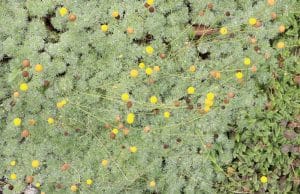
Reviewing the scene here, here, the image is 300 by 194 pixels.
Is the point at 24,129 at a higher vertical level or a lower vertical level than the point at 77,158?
higher

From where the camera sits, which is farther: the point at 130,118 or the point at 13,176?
the point at 13,176

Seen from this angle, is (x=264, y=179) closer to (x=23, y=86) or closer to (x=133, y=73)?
(x=133, y=73)

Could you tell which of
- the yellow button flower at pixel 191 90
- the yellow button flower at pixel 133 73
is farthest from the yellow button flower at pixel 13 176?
the yellow button flower at pixel 191 90

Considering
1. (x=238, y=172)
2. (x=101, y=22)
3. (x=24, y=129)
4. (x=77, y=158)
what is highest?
(x=101, y=22)

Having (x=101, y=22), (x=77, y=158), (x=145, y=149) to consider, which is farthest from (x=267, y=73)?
(x=77, y=158)

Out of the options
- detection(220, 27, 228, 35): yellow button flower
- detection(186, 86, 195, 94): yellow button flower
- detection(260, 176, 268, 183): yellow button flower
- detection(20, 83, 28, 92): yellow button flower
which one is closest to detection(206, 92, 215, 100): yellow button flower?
detection(186, 86, 195, 94): yellow button flower

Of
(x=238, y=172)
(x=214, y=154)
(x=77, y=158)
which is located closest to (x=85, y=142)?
(x=77, y=158)

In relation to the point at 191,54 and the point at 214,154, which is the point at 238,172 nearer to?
the point at 214,154

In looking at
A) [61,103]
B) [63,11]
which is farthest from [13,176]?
[63,11]
